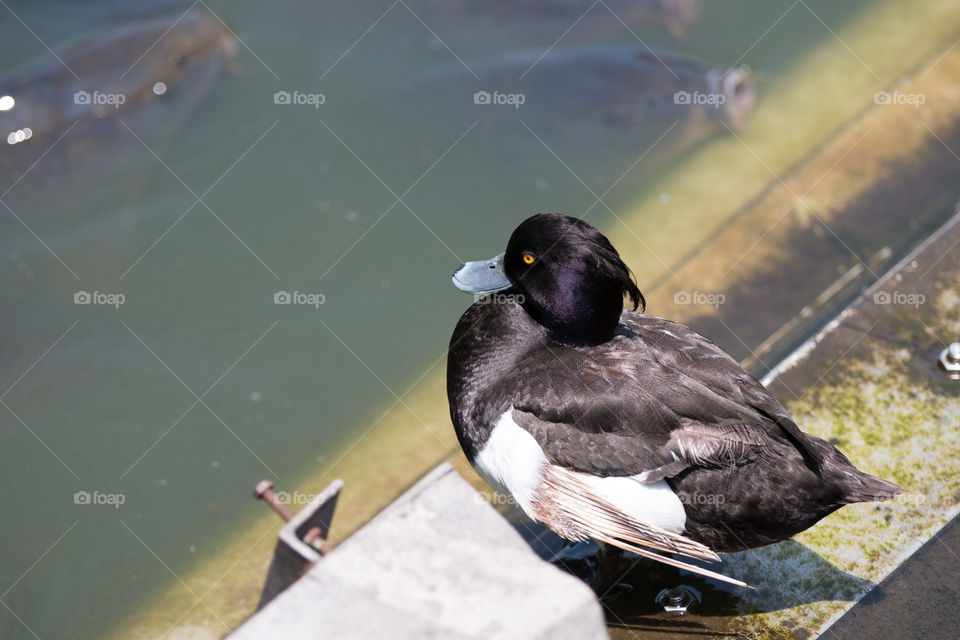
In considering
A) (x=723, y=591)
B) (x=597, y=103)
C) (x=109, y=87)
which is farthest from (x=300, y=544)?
(x=109, y=87)

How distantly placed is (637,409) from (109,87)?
465 centimetres

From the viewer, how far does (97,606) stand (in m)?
3.87

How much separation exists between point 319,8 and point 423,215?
88.0 inches

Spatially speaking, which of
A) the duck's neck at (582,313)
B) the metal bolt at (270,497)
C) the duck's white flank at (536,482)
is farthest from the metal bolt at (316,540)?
the duck's neck at (582,313)

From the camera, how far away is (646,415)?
311 cm

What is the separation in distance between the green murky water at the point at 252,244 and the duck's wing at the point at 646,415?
1664 mm

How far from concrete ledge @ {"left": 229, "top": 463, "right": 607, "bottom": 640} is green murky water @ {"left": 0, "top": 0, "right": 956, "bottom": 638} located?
86.2 inches

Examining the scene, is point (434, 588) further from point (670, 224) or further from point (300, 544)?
point (670, 224)

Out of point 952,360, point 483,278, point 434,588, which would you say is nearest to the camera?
point 434,588

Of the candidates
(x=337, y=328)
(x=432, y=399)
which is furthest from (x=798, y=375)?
(x=337, y=328)

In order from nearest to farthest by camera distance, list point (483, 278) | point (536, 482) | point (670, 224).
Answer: point (536, 482) < point (483, 278) < point (670, 224)

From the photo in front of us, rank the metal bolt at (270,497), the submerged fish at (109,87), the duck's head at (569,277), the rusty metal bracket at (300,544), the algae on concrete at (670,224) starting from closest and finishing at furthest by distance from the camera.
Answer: the rusty metal bracket at (300,544) < the metal bolt at (270,497) < the duck's head at (569,277) < the algae on concrete at (670,224) < the submerged fish at (109,87)

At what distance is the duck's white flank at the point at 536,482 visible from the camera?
3.10 metres

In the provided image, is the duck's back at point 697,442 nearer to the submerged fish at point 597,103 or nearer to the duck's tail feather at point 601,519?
the duck's tail feather at point 601,519
